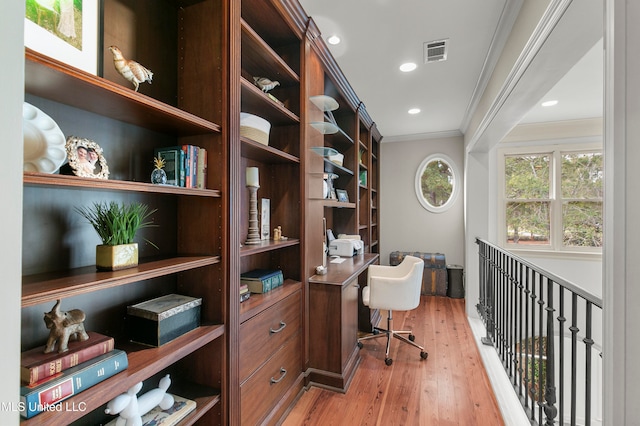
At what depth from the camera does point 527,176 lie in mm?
4492

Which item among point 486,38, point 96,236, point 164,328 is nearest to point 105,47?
point 96,236

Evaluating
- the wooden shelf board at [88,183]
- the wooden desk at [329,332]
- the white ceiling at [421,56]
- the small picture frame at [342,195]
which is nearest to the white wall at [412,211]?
the white ceiling at [421,56]

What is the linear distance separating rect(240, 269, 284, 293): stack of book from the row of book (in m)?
0.76

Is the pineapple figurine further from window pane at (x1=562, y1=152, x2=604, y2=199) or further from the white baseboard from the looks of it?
window pane at (x1=562, y1=152, x2=604, y2=199)

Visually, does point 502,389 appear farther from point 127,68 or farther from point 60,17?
point 60,17

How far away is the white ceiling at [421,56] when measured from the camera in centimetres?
194

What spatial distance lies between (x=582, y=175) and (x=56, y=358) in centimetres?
578

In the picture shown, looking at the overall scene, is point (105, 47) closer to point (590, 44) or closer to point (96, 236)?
point (96, 236)

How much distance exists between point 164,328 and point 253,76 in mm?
1736

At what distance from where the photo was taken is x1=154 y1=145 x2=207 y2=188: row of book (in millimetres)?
1298

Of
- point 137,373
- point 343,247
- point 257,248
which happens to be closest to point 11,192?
point 137,373

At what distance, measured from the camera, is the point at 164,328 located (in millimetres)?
1180

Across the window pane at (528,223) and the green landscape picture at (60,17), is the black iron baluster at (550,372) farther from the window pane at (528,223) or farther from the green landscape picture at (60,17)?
the window pane at (528,223)

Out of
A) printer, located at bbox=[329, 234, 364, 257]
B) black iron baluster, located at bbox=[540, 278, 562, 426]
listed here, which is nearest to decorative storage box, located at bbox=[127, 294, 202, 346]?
black iron baluster, located at bbox=[540, 278, 562, 426]
